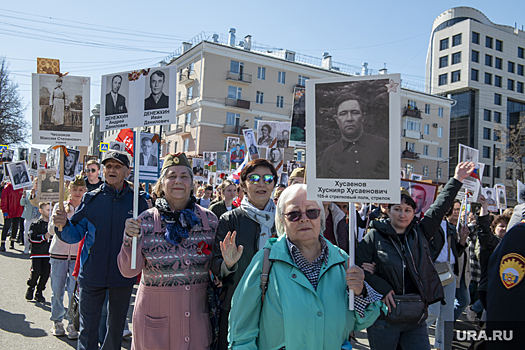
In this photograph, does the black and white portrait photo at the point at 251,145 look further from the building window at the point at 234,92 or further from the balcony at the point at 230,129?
the building window at the point at 234,92

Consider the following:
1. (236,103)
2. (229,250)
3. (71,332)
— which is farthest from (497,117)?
(229,250)

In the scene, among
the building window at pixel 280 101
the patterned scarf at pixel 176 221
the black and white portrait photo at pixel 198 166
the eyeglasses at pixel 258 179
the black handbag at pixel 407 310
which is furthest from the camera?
the building window at pixel 280 101

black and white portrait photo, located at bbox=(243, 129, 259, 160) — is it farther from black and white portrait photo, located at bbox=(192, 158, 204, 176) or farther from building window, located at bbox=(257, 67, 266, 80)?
building window, located at bbox=(257, 67, 266, 80)

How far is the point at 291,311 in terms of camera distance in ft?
7.43

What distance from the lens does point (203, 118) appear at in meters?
40.3

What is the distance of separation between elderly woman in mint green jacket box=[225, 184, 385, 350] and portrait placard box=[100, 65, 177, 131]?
6.02ft

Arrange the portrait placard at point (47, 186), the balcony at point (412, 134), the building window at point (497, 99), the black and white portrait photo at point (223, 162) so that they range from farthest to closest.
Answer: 1. the building window at point (497, 99)
2. the balcony at point (412, 134)
3. the black and white portrait photo at point (223, 162)
4. the portrait placard at point (47, 186)

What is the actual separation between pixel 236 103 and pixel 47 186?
3538cm

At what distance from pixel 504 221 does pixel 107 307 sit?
20.0ft

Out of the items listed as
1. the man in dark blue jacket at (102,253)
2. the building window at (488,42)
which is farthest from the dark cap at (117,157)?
the building window at (488,42)

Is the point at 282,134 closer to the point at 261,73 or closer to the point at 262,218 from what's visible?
the point at 262,218

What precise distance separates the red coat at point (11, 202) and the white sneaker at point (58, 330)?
820 centimetres

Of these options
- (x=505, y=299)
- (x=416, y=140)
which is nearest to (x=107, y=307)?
(x=505, y=299)

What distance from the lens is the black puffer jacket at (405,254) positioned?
361 cm
